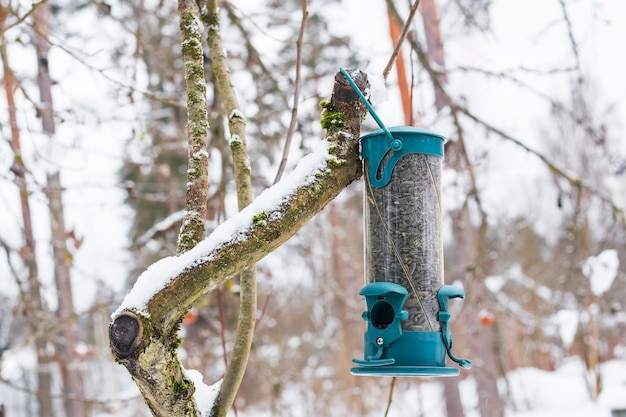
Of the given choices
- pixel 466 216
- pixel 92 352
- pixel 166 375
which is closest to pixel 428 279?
pixel 166 375

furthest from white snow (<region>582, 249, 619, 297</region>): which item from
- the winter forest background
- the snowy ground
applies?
the snowy ground

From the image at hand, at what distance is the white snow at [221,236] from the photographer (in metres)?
1.41

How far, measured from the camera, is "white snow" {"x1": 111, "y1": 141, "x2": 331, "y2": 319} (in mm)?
1414

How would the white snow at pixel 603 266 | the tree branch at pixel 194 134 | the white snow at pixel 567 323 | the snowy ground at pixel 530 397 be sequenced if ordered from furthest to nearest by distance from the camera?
1. the snowy ground at pixel 530 397
2. the white snow at pixel 567 323
3. the white snow at pixel 603 266
4. the tree branch at pixel 194 134

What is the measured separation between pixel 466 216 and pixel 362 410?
5995 mm

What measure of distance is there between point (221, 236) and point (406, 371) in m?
0.70

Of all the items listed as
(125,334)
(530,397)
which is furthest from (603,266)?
(530,397)

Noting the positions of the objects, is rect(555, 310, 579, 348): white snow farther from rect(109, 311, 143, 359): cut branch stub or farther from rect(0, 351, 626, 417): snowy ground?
rect(109, 311, 143, 359): cut branch stub

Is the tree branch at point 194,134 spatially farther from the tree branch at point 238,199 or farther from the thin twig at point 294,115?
the thin twig at point 294,115

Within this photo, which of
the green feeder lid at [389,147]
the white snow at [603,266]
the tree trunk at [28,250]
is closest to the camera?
the green feeder lid at [389,147]

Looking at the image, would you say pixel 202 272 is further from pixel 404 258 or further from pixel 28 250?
pixel 28 250

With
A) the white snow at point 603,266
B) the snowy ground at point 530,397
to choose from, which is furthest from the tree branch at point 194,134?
the snowy ground at point 530,397

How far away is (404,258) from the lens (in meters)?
2.08

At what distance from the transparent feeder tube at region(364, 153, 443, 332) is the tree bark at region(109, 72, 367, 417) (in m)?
0.30
